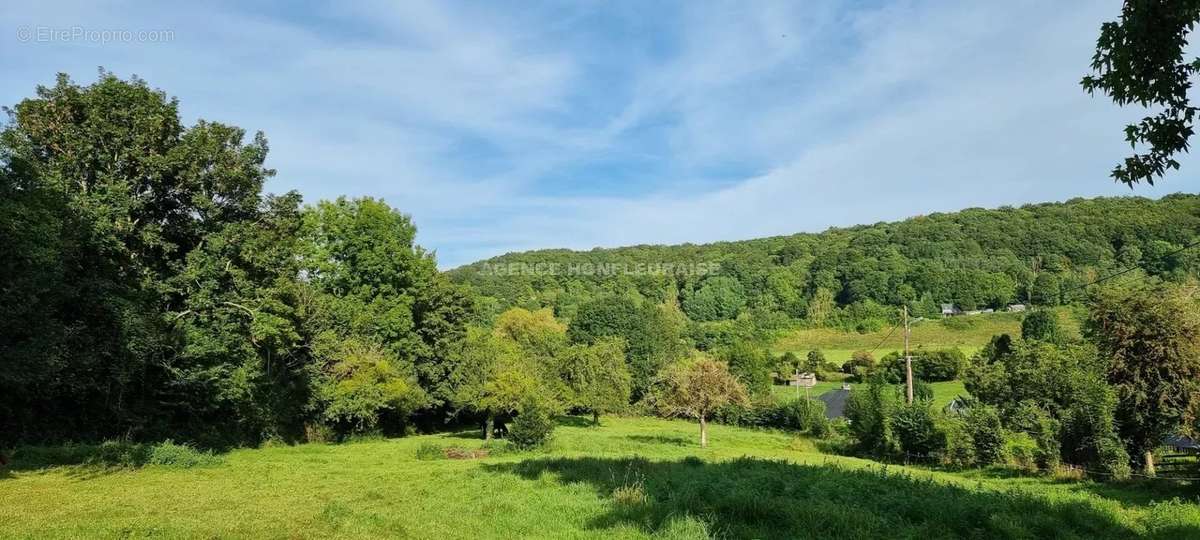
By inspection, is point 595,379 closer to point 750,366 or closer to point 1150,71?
point 750,366

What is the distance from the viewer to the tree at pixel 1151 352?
21797mm

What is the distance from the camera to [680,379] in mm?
39312

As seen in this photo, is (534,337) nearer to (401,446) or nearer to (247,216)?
(401,446)

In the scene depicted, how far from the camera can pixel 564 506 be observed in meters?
12.5

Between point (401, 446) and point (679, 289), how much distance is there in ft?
362

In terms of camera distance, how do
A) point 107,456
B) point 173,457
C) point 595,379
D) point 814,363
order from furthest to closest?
point 814,363
point 595,379
point 173,457
point 107,456

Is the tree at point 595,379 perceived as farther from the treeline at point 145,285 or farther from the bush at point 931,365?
the bush at point 931,365

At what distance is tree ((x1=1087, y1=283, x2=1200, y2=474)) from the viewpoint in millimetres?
21797

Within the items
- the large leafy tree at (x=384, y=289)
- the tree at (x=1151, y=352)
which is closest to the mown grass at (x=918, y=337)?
the tree at (x=1151, y=352)

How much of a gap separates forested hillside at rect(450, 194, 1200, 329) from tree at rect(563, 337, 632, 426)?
132 ft

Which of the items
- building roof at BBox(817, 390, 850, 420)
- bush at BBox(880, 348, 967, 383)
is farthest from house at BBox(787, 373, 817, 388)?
bush at BBox(880, 348, 967, 383)

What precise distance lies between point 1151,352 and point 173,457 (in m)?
34.0

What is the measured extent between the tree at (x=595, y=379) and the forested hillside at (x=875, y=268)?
132 ft

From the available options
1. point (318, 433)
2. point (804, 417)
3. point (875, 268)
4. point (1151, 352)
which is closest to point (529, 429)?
point (318, 433)
